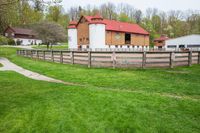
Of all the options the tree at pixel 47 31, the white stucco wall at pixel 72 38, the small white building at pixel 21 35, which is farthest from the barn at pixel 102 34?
the small white building at pixel 21 35

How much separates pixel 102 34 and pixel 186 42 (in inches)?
696

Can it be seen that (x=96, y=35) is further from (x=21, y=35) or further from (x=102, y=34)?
(x=21, y=35)

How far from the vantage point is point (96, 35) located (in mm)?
44688

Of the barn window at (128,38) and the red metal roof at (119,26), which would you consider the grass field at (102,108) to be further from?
the barn window at (128,38)

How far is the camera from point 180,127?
4.70 metres

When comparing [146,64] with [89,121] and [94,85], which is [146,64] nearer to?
[94,85]

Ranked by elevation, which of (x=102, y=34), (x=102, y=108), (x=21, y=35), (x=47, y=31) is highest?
(x=21, y=35)

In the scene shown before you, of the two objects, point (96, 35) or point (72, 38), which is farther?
point (72, 38)

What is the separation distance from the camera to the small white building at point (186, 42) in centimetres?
4406

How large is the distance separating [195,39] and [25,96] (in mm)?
43403

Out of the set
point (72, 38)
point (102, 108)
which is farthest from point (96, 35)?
point (102, 108)

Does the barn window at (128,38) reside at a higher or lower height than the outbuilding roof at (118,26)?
lower

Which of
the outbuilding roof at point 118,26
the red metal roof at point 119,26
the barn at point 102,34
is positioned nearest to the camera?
the barn at point 102,34

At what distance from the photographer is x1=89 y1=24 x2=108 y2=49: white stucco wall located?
4466 centimetres
